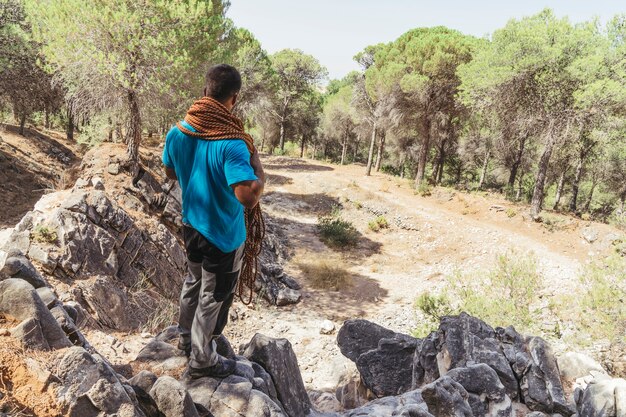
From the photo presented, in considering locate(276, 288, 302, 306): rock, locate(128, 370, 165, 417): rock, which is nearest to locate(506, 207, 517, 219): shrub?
locate(276, 288, 302, 306): rock

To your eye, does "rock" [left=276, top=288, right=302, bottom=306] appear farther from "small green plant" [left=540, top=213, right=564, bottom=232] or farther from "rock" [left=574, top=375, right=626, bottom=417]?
"small green plant" [left=540, top=213, right=564, bottom=232]

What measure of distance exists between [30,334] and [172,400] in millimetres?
1185

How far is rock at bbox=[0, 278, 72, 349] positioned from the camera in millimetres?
3064

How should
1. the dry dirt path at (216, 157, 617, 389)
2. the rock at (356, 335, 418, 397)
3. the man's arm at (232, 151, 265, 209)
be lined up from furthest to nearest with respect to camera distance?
the dry dirt path at (216, 157, 617, 389), the rock at (356, 335, 418, 397), the man's arm at (232, 151, 265, 209)

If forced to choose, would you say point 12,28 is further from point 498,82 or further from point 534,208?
point 534,208

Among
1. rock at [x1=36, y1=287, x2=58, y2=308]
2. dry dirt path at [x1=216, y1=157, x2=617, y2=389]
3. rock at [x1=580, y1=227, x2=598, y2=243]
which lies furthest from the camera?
rock at [x1=580, y1=227, x2=598, y2=243]

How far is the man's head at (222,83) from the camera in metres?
3.22

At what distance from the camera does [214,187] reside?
3121 mm

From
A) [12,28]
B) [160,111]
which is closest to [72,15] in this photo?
[160,111]

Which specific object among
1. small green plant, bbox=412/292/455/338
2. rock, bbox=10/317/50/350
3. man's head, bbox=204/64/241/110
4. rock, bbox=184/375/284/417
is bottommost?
small green plant, bbox=412/292/455/338

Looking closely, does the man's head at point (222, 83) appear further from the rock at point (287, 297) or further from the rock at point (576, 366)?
the rock at point (287, 297)

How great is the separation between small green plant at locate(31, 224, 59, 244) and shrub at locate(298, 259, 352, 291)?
9.36 meters

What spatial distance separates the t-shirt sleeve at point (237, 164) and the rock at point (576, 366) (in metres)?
6.06

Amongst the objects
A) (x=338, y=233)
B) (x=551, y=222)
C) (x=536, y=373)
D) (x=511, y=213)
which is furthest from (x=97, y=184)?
(x=551, y=222)
